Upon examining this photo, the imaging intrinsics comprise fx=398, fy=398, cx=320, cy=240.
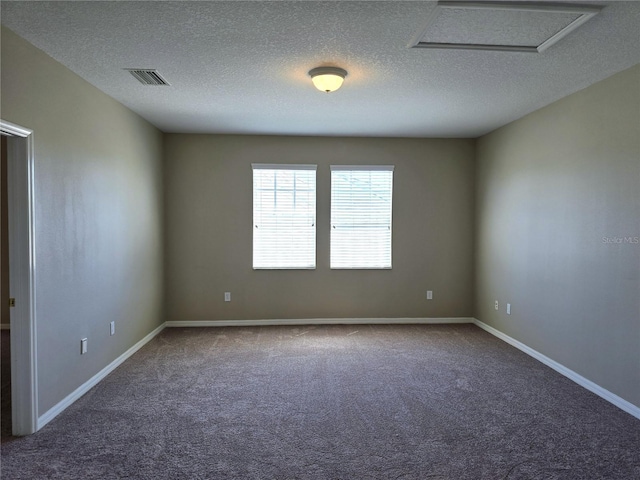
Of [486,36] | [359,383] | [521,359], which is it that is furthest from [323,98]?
[521,359]

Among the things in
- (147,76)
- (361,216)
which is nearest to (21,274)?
(147,76)

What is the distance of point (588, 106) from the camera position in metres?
3.52

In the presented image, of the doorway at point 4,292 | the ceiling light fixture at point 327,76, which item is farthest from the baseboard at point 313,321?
the ceiling light fixture at point 327,76

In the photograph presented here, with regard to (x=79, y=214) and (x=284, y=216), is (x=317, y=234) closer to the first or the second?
(x=284, y=216)

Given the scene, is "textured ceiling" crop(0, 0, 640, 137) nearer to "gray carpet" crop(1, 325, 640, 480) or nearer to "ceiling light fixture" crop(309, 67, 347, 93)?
"ceiling light fixture" crop(309, 67, 347, 93)

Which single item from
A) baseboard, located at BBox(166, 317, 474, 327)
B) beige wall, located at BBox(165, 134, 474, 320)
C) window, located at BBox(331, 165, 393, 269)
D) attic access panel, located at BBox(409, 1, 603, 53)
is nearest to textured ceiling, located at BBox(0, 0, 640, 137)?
attic access panel, located at BBox(409, 1, 603, 53)

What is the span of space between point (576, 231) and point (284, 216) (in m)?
3.46

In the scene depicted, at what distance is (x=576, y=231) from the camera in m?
3.67

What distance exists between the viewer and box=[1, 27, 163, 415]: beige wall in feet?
9.11

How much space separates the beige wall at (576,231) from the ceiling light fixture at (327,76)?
2.23 m

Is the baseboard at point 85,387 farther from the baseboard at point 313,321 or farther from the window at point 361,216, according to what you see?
the window at point 361,216

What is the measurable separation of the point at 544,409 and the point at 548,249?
1.70m

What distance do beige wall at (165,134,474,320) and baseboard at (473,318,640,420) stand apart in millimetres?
1091

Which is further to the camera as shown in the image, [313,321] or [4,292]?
[313,321]
